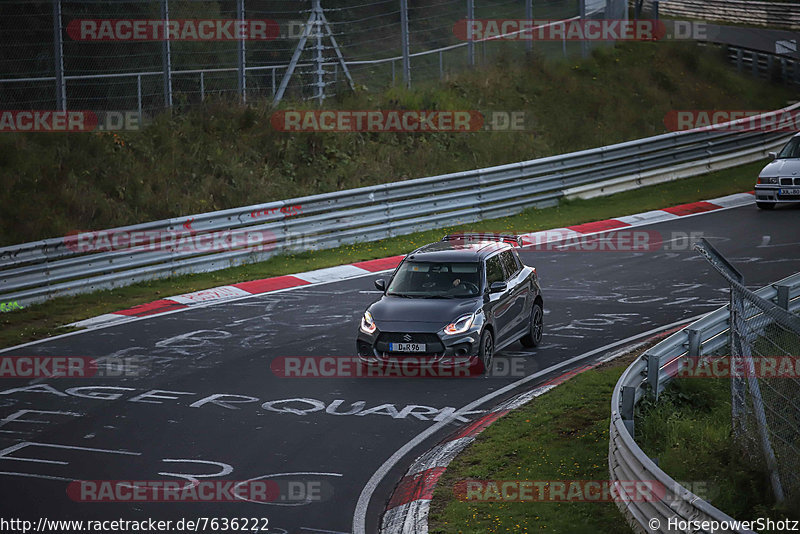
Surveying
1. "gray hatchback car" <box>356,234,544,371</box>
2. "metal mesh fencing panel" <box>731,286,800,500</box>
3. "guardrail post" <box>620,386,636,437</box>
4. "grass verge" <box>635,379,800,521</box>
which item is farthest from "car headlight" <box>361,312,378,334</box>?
"metal mesh fencing panel" <box>731,286,800,500</box>

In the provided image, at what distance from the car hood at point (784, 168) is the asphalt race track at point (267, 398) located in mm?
4100

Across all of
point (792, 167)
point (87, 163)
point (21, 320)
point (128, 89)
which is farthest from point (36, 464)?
point (792, 167)

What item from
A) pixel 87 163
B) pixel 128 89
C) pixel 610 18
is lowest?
pixel 87 163

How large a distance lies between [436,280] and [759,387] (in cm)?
683

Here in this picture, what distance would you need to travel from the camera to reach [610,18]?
125 feet

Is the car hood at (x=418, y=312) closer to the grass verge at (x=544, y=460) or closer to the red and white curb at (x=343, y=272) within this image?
the grass verge at (x=544, y=460)

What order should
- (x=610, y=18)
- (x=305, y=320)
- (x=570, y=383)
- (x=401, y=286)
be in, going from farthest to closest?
1. (x=610, y=18)
2. (x=305, y=320)
3. (x=401, y=286)
4. (x=570, y=383)

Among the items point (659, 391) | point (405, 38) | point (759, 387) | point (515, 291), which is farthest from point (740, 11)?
point (759, 387)

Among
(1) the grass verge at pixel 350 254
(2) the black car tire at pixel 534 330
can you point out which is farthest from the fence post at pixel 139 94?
(2) the black car tire at pixel 534 330

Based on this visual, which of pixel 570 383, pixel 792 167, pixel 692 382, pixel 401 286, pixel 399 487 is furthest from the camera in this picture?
pixel 792 167

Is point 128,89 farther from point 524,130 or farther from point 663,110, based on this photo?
point 663,110

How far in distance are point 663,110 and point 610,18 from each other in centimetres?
499

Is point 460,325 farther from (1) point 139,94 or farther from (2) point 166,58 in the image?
(1) point 139,94

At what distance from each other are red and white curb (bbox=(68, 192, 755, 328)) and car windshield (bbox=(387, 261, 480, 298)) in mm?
5069
